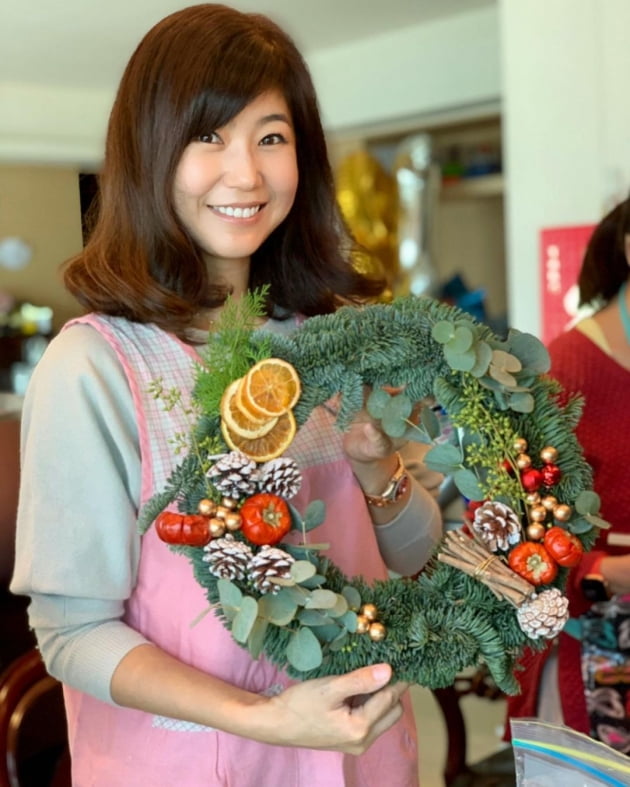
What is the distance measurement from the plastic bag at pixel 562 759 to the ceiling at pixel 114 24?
289cm

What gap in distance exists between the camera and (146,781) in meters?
0.90

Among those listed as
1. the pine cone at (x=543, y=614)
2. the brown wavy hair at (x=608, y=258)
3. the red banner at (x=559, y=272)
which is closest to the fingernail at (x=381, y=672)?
the pine cone at (x=543, y=614)

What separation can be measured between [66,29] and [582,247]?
2.18 m

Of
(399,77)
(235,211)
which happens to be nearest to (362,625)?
(235,211)

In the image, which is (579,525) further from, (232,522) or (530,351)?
(232,522)

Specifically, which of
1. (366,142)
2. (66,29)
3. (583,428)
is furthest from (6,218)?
(366,142)

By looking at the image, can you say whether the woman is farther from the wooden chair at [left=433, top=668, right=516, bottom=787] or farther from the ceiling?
the ceiling

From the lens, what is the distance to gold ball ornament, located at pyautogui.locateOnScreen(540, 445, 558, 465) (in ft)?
2.65

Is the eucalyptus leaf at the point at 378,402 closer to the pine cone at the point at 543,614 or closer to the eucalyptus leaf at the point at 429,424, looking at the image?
the eucalyptus leaf at the point at 429,424

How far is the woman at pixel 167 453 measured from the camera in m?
0.84

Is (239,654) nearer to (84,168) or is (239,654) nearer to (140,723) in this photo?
(140,723)

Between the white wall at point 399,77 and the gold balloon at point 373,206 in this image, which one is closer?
the white wall at point 399,77

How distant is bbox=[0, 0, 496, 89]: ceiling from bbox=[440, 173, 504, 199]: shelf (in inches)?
62.0

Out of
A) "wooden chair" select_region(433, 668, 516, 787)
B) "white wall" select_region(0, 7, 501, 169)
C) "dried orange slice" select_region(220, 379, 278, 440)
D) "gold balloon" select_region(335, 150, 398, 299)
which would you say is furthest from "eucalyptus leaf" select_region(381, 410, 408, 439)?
"gold balloon" select_region(335, 150, 398, 299)
